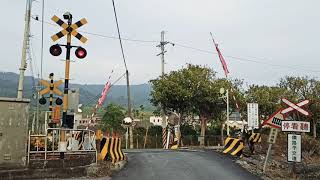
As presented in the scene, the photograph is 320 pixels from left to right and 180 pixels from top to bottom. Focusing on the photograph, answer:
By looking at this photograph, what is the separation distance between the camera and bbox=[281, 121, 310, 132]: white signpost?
12.5 m

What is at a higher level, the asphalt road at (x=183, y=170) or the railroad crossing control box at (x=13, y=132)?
the railroad crossing control box at (x=13, y=132)

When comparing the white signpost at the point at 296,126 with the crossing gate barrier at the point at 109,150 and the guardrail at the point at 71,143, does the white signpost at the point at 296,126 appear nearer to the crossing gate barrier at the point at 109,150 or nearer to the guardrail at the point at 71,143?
the crossing gate barrier at the point at 109,150

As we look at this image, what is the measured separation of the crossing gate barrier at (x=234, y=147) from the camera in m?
18.3

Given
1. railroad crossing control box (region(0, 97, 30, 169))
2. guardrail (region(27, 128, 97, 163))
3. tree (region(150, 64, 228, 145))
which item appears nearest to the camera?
railroad crossing control box (region(0, 97, 30, 169))

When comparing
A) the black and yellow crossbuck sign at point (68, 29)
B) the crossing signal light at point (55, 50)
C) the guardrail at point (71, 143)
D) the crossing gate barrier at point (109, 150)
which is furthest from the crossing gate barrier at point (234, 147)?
the crossing signal light at point (55, 50)

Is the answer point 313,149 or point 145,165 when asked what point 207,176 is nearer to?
point 145,165

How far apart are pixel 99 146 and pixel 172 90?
24998 mm

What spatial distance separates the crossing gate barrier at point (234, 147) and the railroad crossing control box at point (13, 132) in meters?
10.8

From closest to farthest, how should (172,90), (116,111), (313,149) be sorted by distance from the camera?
(313,149)
(172,90)
(116,111)

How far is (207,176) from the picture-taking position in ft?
39.2

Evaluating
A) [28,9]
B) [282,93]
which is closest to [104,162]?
[28,9]

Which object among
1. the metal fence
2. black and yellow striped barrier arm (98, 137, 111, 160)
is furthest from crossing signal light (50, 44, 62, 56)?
the metal fence

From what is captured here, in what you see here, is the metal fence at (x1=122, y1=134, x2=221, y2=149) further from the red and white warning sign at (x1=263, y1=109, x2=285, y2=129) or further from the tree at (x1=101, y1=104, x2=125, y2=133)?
the tree at (x1=101, y1=104, x2=125, y2=133)

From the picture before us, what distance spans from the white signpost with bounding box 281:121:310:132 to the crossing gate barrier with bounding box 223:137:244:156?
5.71 meters
